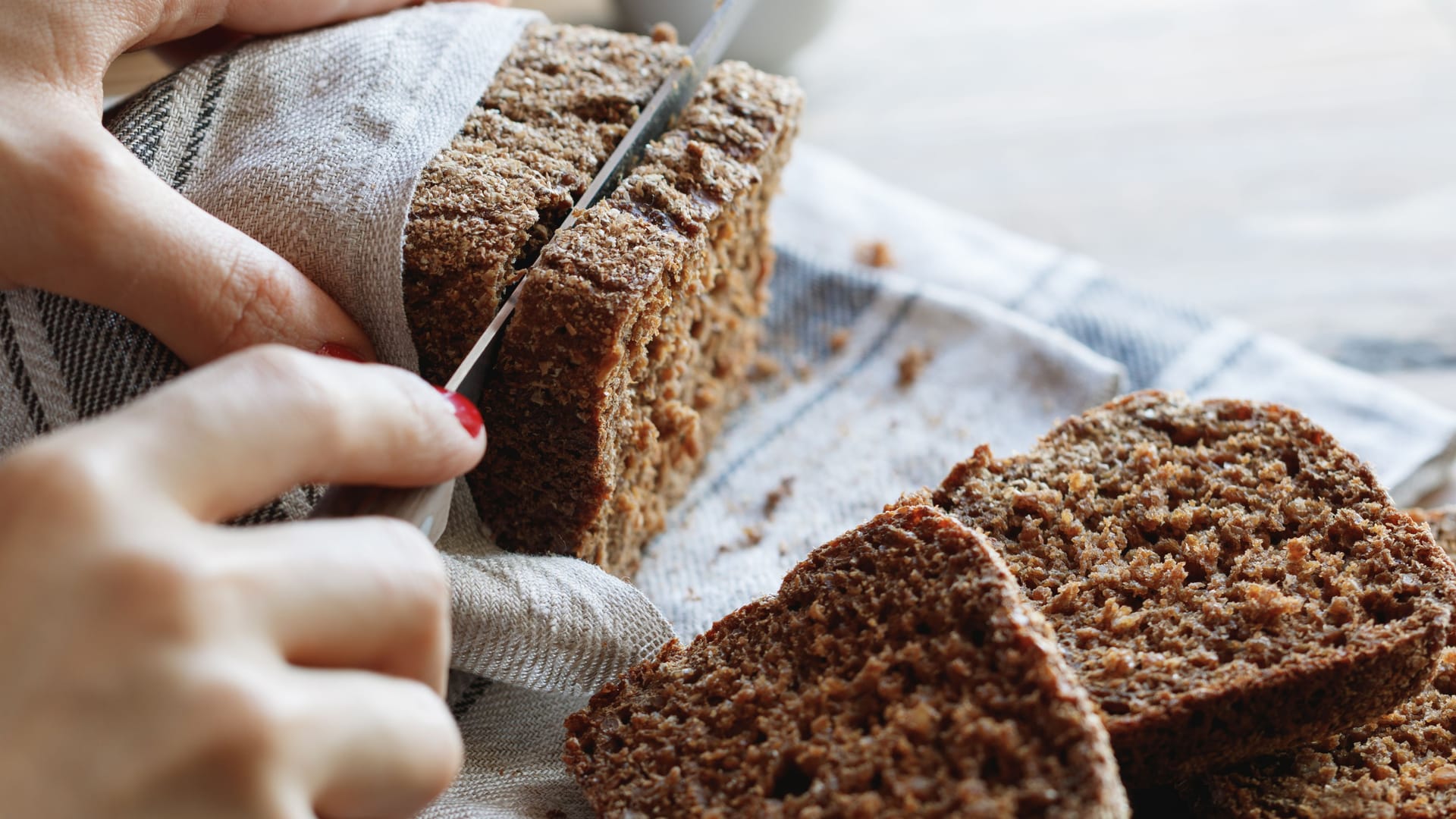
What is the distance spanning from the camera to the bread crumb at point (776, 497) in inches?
114

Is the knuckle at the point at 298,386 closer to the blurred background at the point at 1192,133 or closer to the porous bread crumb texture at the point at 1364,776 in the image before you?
the porous bread crumb texture at the point at 1364,776

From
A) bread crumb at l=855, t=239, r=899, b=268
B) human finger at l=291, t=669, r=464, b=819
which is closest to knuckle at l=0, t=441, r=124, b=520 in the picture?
human finger at l=291, t=669, r=464, b=819

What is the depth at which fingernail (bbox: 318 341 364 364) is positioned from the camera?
2.00 metres

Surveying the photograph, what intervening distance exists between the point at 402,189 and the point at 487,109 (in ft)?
1.17

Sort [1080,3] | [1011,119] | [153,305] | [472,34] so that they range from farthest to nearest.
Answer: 1. [1080,3]
2. [1011,119]
3. [472,34]
4. [153,305]

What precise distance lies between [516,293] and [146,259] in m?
0.60

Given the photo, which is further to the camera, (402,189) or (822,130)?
(822,130)

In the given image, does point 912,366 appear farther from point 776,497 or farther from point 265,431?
point 265,431

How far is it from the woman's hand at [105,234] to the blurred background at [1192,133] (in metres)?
1.39

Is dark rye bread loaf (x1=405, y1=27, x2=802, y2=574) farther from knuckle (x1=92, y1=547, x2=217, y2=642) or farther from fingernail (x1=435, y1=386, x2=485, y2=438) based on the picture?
knuckle (x1=92, y1=547, x2=217, y2=642)

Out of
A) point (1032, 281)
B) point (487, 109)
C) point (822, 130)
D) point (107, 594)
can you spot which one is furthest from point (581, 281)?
point (822, 130)

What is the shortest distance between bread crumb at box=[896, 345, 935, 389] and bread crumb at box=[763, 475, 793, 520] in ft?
1.67

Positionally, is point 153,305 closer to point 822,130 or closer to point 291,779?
point 291,779

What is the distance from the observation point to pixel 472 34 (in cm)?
250
